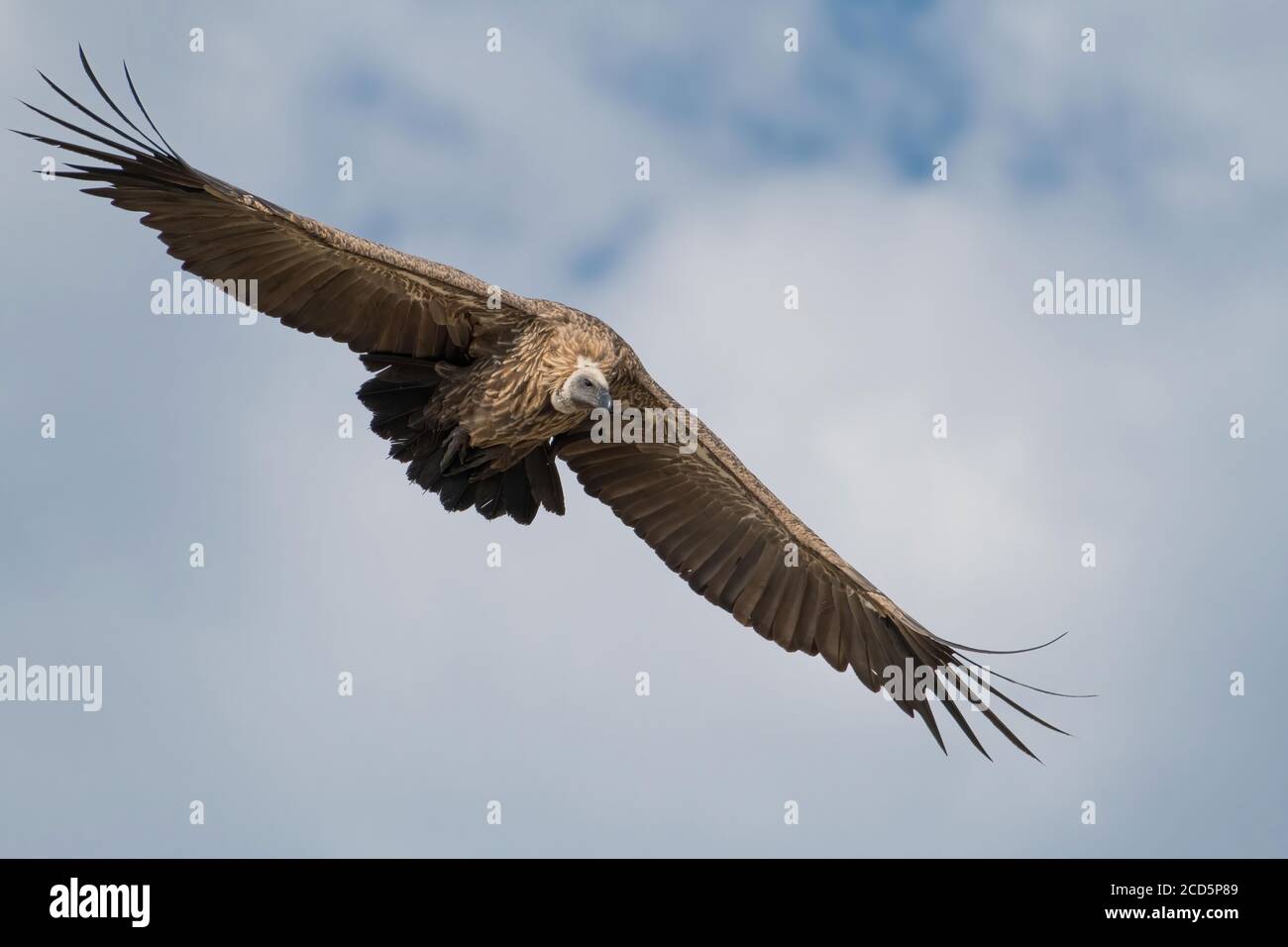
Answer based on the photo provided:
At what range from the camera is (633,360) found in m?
13.9

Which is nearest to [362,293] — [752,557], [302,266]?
[302,266]

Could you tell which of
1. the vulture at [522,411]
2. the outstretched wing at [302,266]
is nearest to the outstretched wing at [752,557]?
the vulture at [522,411]

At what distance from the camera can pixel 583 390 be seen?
1325 centimetres

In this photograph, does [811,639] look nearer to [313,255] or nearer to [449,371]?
[449,371]

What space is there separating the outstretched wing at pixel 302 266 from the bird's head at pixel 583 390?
0.62m

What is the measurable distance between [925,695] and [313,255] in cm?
613

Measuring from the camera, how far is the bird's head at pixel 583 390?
1323cm

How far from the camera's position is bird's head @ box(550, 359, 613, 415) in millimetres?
13227

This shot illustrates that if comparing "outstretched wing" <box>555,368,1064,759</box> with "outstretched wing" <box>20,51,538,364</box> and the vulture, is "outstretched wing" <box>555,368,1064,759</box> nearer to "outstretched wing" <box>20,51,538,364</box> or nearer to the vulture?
the vulture

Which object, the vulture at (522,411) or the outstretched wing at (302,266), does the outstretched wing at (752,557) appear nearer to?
the vulture at (522,411)

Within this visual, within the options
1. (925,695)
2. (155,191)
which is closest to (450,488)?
(155,191)

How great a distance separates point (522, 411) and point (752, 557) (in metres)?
2.70

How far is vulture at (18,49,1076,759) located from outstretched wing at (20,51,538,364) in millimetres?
12
